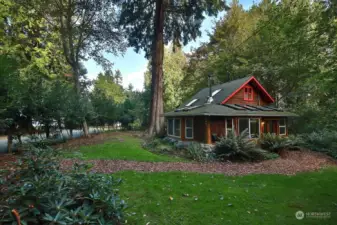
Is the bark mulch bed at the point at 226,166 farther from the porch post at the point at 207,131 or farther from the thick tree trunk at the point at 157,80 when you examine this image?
the thick tree trunk at the point at 157,80

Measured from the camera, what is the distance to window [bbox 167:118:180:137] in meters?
15.4

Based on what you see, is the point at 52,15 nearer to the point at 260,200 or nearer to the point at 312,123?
the point at 260,200

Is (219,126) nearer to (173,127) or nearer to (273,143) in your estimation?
(273,143)

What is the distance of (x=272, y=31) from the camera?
17672mm

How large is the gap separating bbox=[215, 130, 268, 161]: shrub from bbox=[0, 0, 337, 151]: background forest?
12.4 ft

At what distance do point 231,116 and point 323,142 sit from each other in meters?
5.83

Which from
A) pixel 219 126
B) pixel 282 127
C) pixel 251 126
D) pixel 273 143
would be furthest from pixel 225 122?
pixel 282 127

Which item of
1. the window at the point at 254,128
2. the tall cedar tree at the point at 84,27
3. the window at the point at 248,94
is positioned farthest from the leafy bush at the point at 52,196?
the tall cedar tree at the point at 84,27

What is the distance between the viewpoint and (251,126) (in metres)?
13.1

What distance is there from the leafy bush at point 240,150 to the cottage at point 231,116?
64.0 inches

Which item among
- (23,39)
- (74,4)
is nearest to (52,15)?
(74,4)

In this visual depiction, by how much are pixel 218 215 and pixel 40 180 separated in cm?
331

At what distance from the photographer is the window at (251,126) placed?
1284 centimetres

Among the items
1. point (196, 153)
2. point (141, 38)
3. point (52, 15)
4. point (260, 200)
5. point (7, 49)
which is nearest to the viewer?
point (260, 200)
